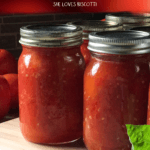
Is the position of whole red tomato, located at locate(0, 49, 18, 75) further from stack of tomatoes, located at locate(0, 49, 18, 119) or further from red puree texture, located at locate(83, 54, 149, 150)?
red puree texture, located at locate(83, 54, 149, 150)

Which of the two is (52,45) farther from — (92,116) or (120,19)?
(120,19)

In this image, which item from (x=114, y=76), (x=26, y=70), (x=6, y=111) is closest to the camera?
(x=114, y=76)

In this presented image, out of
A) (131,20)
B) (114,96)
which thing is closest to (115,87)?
(114,96)

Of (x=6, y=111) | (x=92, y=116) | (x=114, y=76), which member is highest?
(x=114, y=76)

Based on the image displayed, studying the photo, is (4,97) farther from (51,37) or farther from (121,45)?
(121,45)

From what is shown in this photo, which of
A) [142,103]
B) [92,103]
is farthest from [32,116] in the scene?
[142,103]

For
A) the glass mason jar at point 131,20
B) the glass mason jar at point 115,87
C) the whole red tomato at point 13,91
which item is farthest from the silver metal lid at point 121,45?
the whole red tomato at point 13,91
